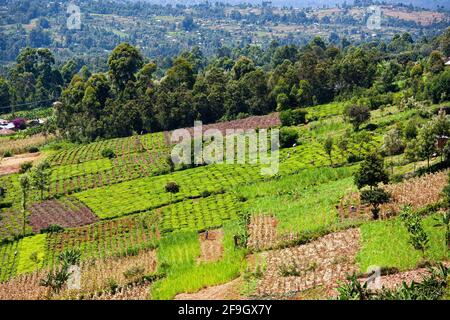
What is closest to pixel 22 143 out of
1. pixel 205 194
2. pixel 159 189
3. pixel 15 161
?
pixel 15 161

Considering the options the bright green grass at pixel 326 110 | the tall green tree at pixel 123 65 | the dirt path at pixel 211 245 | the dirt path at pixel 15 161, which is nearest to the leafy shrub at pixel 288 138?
the bright green grass at pixel 326 110

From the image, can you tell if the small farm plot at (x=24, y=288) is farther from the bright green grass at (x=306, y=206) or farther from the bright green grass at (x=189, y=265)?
the bright green grass at (x=306, y=206)

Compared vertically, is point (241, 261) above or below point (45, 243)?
above

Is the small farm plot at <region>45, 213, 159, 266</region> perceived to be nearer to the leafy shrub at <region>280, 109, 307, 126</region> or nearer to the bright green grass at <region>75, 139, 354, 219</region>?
the bright green grass at <region>75, 139, 354, 219</region>
